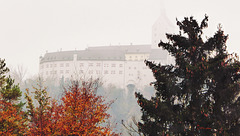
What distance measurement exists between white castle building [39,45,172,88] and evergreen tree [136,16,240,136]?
10330 cm

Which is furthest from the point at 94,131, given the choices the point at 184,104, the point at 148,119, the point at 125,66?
the point at 125,66

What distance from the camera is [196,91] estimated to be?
10.7 meters

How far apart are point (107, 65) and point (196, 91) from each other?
111403mm

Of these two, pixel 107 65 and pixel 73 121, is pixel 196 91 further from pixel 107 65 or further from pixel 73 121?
pixel 107 65

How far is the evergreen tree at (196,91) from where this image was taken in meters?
10.1

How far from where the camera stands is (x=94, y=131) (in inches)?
597

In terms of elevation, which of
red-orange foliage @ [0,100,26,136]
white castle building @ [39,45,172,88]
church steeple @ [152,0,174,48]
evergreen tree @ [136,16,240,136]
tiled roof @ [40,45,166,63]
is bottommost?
red-orange foliage @ [0,100,26,136]

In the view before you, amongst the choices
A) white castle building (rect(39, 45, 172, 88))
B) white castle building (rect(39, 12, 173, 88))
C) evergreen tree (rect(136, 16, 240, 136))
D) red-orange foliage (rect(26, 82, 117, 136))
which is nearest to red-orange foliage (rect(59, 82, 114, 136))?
red-orange foliage (rect(26, 82, 117, 136))

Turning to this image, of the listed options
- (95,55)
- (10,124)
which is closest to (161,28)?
(95,55)

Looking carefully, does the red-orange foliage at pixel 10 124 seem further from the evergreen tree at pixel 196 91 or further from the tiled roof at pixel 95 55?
the tiled roof at pixel 95 55

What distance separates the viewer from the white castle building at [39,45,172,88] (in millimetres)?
118688

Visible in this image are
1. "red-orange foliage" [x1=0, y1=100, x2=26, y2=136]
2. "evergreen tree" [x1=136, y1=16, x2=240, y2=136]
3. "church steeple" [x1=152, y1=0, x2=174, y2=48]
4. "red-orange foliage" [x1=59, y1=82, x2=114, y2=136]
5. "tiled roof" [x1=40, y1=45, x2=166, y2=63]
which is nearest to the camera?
"evergreen tree" [x1=136, y1=16, x2=240, y2=136]

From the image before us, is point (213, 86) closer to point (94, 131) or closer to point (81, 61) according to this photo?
point (94, 131)

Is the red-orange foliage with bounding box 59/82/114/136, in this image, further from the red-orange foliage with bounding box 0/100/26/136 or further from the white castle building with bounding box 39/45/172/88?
the white castle building with bounding box 39/45/172/88
